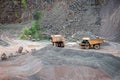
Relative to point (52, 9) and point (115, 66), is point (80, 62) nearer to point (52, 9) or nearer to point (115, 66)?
point (115, 66)

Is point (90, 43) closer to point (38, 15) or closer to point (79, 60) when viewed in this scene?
point (79, 60)

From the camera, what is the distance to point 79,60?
14227 millimetres

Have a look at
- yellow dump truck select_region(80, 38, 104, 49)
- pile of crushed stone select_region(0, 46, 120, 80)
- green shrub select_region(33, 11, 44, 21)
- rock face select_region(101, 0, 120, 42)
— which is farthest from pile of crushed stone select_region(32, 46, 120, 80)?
green shrub select_region(33, 11, 44, 21)

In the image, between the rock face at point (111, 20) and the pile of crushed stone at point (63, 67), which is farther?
the rock face at point (111, 20)

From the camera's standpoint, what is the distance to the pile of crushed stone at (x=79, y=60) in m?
13.3

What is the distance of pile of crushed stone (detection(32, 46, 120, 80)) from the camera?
13.3 metres

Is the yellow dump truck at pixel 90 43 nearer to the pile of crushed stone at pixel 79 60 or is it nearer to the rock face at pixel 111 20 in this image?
the rock face at pixel 111 20

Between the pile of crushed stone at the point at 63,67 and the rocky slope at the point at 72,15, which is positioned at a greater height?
the rocky slope at the point at 72,15

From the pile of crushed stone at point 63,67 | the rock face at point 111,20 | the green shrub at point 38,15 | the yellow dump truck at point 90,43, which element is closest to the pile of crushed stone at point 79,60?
the pile of crushed stone at point 63,67

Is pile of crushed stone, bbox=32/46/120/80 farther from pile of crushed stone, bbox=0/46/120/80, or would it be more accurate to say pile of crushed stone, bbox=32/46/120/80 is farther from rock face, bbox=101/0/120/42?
rock face, bbox=101/0/120/42

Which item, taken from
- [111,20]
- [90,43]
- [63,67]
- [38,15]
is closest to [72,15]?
[38,15]

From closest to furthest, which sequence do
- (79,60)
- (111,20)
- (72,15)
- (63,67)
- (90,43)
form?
(63,67) → (79,60) → (90,43) → (111,20) → (72,15)

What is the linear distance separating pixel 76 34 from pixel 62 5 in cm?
598

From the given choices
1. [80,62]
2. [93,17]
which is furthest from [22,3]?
[80,62]
